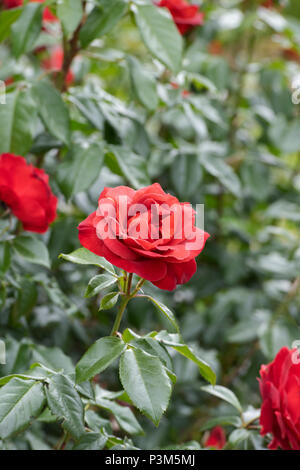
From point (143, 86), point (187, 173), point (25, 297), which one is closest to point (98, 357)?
point (25, 297)

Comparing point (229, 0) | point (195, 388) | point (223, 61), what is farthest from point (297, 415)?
point (229, 0)

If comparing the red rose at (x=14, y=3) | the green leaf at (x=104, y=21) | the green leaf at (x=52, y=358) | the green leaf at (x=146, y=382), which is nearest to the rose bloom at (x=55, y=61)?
the red rose at (x=14, y=3)

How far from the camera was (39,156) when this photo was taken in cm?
98

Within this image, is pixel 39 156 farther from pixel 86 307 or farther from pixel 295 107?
pixel 295 107

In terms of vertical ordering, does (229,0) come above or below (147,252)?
below

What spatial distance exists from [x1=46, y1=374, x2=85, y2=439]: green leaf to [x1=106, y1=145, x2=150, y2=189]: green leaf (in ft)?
1.24

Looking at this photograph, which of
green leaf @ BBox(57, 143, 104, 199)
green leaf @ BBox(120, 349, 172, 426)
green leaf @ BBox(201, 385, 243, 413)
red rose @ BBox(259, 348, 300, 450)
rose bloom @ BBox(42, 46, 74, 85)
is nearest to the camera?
green leaf @ BBox(120, 349, 172, 426)

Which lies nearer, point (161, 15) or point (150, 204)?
point (150, 204)

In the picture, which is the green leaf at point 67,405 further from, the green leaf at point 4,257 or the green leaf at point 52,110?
the green leaf at point 52,110

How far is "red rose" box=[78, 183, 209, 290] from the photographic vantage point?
547 mm

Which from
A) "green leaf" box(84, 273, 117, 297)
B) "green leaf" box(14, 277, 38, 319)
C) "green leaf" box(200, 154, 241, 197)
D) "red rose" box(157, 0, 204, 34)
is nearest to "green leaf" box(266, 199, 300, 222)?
"green leaf" box(200, 154, 241, 197)

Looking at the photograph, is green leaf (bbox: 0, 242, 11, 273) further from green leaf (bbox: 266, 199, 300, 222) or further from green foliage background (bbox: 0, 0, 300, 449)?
green leaf (bbox: 266, 199, 300, 222)
